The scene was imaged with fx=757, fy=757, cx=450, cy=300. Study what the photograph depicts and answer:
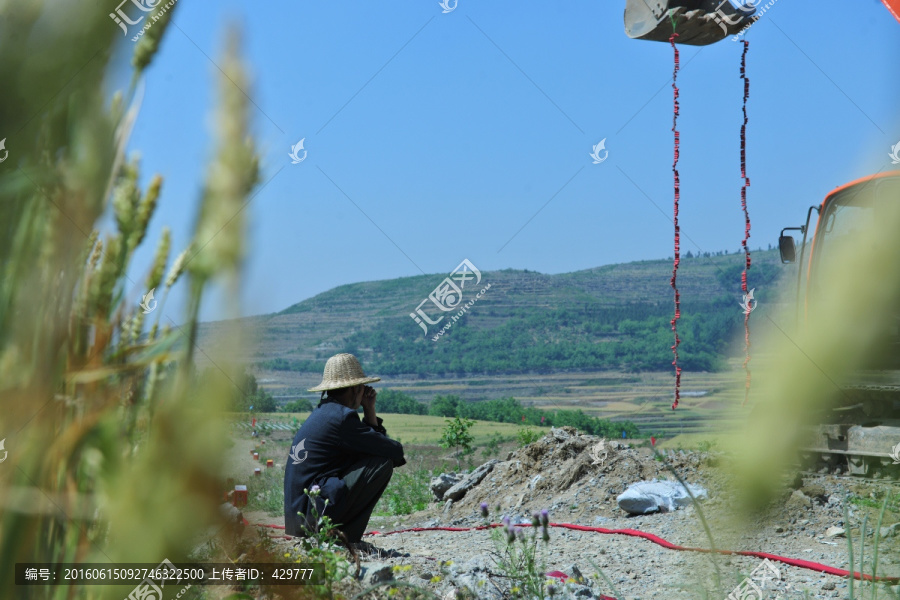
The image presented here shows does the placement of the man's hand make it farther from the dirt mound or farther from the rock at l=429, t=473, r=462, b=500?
the rock at l=429, t=473, r=462, b=500

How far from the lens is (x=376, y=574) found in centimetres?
292

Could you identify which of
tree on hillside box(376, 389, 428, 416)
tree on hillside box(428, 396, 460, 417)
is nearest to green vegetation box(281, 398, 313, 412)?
tree on hillside box(428, 396, 460, 417)

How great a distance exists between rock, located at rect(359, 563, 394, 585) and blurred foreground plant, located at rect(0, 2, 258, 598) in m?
2.52

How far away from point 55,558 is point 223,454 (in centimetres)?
22

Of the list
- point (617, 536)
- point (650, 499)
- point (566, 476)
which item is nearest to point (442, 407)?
point (566, 476)

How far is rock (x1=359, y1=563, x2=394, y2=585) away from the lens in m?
2.88

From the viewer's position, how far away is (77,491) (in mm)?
478

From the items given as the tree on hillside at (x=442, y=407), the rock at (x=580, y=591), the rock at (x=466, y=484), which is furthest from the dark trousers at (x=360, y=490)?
the tree on hillside at (x=442, y=407)

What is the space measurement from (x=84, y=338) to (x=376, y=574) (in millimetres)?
2667

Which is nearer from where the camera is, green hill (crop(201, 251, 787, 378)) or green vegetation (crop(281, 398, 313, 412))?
green vegetation (crop(281, 398, 313, 412))

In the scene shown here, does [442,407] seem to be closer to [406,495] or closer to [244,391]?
[406,495]

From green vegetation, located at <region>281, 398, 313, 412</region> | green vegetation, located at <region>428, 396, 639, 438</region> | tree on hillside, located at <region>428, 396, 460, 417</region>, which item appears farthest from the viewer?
tree on hillside, located at <region>428, 396, 460, 417</region>

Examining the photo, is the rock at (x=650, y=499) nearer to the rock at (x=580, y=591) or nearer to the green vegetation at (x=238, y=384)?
the rock at (x=580, y=591)

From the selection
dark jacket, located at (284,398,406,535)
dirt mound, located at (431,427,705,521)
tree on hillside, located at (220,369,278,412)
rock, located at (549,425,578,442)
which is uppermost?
tree on hillside, located at (220,369,278,412)
